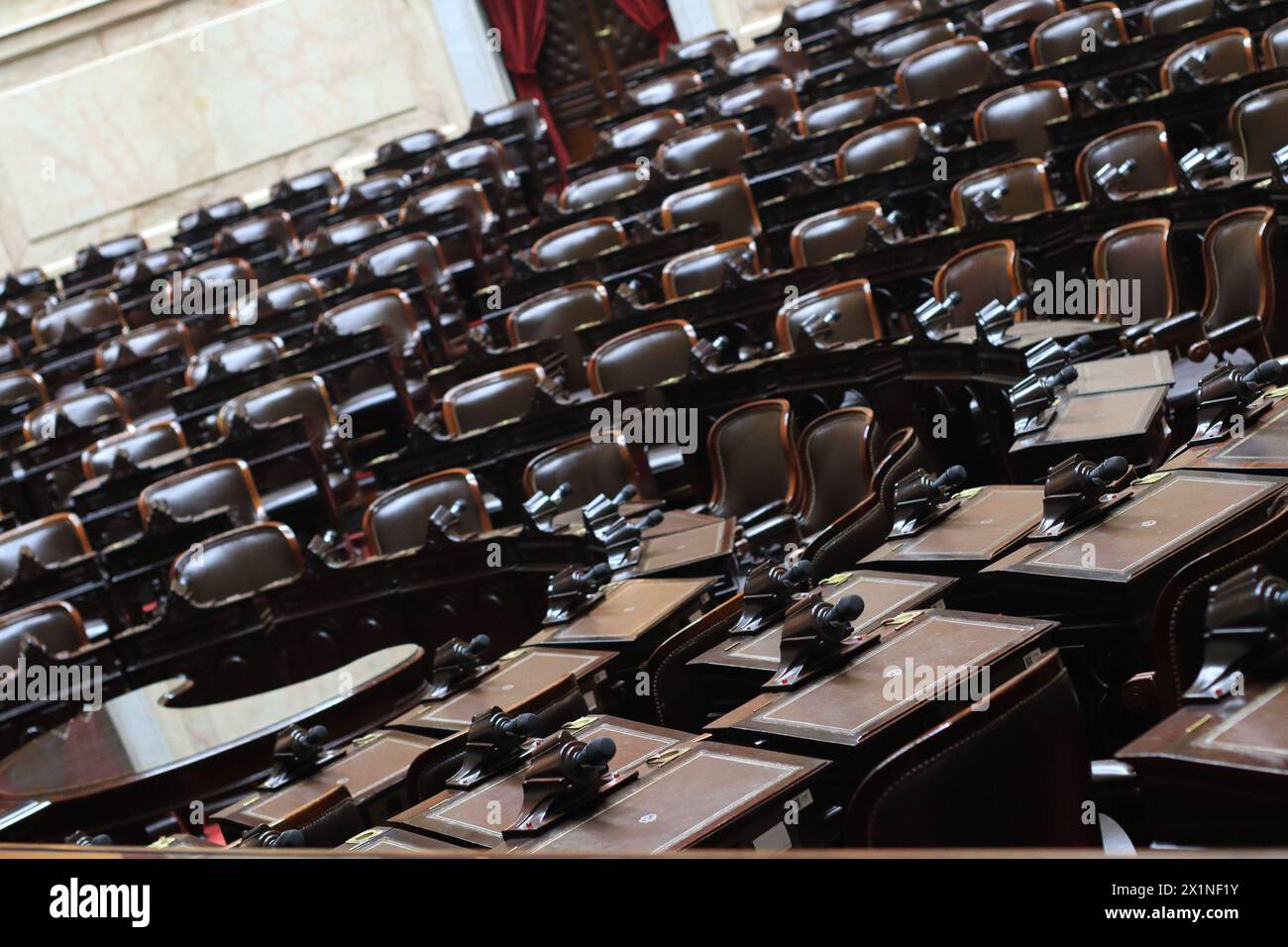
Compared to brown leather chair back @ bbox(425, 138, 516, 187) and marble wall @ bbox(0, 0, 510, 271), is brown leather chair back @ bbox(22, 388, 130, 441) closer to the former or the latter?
brown leather chair back @ bbox(425, 138, 516, 187)

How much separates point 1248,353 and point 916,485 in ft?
5.49

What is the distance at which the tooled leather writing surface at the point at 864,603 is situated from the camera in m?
2.54

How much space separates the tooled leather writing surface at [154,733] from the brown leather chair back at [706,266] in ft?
7.70

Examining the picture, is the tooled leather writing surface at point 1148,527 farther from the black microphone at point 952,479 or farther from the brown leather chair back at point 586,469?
the brown leather chair back at point 586,469

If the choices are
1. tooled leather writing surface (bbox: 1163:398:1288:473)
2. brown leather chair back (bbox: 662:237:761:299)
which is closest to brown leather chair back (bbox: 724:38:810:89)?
brown leather chair back (bbox: 662:237:761:299)

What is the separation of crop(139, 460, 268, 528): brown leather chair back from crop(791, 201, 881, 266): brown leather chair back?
2486 millimetres

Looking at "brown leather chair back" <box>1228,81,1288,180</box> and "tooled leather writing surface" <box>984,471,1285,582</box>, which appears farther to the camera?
"brown leather chair back" <box>1228,81,1288,180</box>

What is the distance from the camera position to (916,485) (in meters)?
3.05

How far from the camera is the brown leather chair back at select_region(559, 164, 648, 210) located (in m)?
7.55
